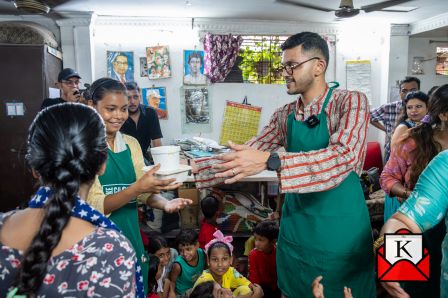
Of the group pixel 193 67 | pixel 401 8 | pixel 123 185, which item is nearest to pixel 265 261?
pixel 123 185

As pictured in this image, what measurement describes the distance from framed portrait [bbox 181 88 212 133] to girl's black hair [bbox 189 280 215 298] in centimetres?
351

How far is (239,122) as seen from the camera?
19.1 ft

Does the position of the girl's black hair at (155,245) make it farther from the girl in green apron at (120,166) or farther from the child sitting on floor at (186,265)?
the girl in green apron at (120,166)

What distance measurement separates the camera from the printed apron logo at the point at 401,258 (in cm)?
109

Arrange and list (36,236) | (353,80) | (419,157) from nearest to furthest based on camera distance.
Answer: (36,236), (419,157), (353,80)

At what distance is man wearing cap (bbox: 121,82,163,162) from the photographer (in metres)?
3.95

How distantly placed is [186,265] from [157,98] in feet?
10.6

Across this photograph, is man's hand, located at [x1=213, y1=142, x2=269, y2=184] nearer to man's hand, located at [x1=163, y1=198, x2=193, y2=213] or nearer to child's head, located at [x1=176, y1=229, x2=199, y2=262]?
man's hand, located at [x1=163, y1=198, x2=193, y2=213]

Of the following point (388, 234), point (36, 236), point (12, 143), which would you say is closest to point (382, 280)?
point (388, 234)

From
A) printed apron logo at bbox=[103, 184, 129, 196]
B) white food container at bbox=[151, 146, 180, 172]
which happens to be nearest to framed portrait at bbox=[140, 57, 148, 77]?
printed apron logo at bbox=[103, 184, 129, 196]

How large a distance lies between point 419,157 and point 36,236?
Result: 206 cm

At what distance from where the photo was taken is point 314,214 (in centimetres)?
146

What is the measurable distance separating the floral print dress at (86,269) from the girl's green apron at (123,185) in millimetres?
719

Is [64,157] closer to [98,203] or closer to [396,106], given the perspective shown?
[98,203]
